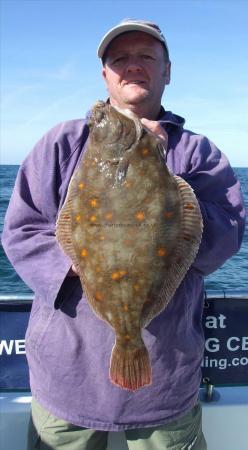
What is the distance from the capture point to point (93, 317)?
98.4 inches

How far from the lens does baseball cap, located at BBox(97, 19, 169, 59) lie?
2.70 metres

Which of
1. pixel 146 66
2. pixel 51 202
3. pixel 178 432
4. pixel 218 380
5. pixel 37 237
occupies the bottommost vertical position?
pixel 218 380

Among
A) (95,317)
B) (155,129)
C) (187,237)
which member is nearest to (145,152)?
(155,129)

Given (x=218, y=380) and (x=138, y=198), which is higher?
(x=138, y=198)

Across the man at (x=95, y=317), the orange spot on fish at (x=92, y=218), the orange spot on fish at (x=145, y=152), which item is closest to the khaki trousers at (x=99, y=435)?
the man at (x=95, y=317)

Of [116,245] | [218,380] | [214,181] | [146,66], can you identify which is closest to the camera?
[116,245]

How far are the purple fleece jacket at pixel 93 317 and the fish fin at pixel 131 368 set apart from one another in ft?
0.85

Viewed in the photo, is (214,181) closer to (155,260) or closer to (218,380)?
(155,260)

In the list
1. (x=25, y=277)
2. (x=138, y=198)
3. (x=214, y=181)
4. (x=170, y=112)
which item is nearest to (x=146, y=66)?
(x=170, y=112)

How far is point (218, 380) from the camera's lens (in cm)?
355

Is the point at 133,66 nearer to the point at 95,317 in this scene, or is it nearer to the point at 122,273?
the point at 122,273

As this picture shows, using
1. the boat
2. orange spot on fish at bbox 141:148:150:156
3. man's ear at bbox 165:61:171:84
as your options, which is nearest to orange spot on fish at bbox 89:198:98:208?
orange spot on fish at bbox 141:148:150:156

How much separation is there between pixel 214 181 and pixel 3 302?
1.76 meters

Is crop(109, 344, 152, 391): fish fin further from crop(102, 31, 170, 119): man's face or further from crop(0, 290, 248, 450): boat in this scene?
crop(102, 31, 170, 119): man's face
